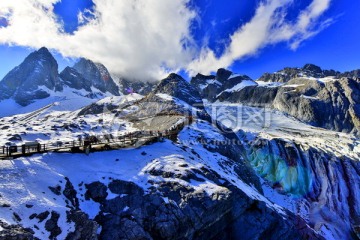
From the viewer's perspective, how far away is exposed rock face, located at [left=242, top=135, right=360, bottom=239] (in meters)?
61.2

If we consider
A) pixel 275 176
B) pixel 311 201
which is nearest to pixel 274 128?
pixel 275 176

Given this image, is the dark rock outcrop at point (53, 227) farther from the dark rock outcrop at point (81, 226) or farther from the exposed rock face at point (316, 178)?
the exposed rock face at point (316, 178)

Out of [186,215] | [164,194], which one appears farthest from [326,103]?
[186,215]

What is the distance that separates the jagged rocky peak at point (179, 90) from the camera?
12156 centimetres

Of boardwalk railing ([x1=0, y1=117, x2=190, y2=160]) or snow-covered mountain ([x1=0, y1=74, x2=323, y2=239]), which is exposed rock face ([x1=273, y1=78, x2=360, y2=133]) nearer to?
snow-covered mountain ([x1=0, y1=74, x2=323, y2=239])

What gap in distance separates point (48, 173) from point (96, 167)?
17.9 feet

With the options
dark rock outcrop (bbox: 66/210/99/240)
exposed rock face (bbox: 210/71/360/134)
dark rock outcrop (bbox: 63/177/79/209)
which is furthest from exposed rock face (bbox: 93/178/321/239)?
exposed rock face (bbox: 210/71/360/134)

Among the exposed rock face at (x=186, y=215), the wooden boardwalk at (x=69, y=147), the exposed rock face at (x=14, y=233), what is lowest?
the exposed rock face at (x=186, y=215)

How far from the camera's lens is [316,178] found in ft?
253

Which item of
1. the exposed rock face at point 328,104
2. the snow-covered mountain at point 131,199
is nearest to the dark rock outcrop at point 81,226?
the snow-covered mountain at point 131,199

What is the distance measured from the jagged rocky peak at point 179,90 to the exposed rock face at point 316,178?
1492 inches

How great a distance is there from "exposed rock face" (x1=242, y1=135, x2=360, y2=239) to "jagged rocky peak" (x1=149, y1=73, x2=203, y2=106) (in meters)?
37.9

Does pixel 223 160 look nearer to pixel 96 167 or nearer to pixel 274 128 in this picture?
pixel 96 167

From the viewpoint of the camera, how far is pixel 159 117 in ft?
262
